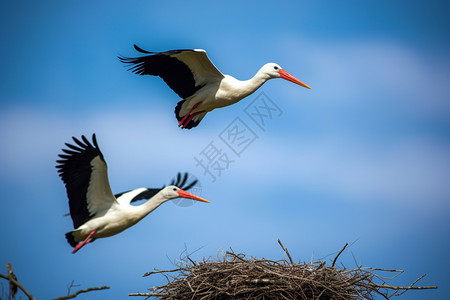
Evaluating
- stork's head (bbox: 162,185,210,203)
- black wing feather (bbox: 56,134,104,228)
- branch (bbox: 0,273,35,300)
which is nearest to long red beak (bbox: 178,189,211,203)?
stork's head (bbox: 162,185,210,203)

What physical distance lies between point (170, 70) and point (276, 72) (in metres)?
1.74

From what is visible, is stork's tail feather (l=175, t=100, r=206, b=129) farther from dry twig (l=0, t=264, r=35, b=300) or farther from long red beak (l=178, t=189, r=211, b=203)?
dry twig (l=0, t=264, r=35, b=300)

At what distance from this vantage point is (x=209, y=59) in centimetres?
870

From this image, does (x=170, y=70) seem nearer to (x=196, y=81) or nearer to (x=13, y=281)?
(x=196, y=81)

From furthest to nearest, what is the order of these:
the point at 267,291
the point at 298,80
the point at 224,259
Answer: the point at 298,80
the point at 224,259
the point at 267,291

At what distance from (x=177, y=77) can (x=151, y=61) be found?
52 cm

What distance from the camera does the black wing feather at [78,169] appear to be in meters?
7.42

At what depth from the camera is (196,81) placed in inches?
358

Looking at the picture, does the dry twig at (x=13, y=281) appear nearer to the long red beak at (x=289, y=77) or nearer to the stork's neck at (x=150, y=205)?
the stork's neck at (x=150, y=205)

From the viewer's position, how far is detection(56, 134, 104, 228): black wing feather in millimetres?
7422

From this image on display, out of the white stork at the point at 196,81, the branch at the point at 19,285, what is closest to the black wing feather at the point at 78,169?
the white stork at the point at 196,81

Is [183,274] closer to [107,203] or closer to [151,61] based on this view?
[107,203]

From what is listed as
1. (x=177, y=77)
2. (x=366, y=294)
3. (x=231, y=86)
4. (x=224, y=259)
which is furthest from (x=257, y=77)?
(x=366, y=294)

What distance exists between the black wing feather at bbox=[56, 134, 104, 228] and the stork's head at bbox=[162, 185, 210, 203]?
1030 mm
